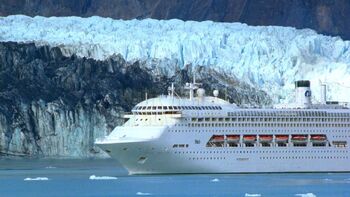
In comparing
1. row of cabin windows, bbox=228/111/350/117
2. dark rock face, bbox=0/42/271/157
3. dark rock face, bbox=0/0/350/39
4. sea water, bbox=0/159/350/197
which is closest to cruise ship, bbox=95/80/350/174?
row of cabin windows, bbox=228/111/350/117

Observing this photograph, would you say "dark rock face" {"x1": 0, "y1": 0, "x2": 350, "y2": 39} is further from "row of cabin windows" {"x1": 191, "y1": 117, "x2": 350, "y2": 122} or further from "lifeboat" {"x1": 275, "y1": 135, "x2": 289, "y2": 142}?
"lifeboat" {"x1": 275, "y1": 135, "x2": 289, "y2": 142}

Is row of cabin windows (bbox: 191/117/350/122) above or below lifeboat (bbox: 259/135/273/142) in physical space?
above

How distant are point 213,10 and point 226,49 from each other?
54.2 feet

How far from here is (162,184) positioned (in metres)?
65.9

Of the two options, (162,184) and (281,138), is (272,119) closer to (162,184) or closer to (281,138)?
(281,138)

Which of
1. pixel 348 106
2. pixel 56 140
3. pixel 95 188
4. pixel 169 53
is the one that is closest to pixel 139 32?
pixel 169 53

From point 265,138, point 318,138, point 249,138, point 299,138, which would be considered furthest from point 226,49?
point 249,138

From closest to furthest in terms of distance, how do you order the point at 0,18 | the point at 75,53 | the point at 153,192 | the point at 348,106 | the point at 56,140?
the point at 153,192 → the point at 348,106 → the point at 56,140 → the point at 75,53 → the point at 0,18

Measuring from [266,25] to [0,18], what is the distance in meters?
15.8

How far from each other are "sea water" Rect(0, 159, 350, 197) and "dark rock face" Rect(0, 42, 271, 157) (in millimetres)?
7589

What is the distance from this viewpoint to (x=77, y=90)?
88688 mm

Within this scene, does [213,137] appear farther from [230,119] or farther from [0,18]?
[0,18]

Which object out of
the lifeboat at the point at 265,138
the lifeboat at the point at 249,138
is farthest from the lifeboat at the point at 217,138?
the lifeboat at the point at 265,138

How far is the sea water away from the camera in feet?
204
